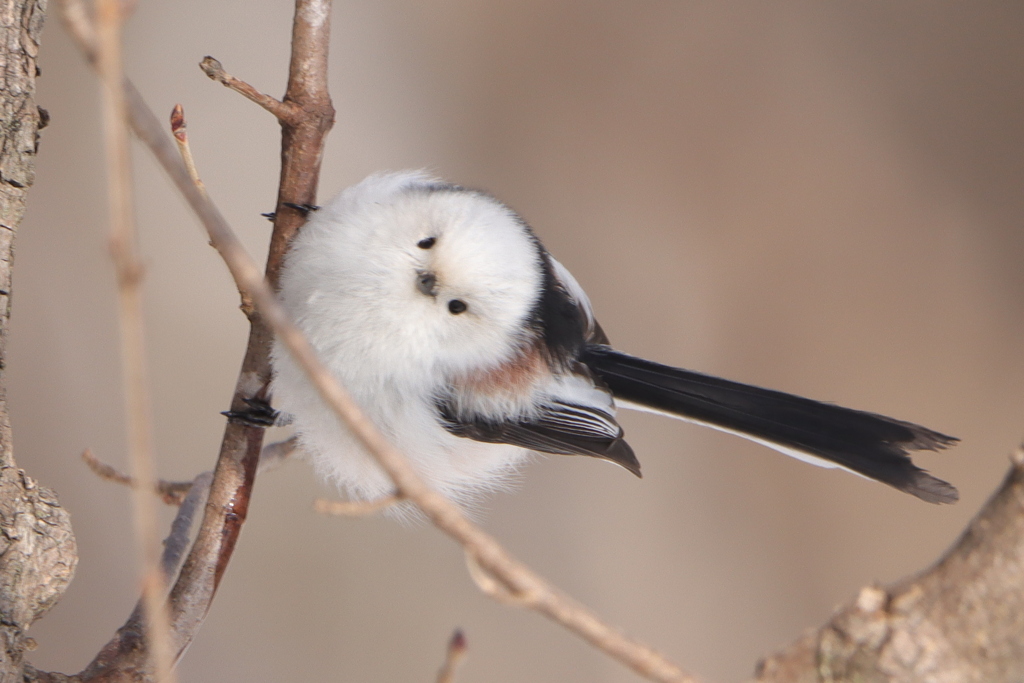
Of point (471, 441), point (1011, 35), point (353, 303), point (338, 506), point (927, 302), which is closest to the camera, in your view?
point (338, 506)

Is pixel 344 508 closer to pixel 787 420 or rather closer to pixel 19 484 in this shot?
pixel 19 484

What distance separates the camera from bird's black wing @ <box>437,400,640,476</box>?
25.3 inches

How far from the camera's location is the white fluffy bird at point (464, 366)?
1.85 ft

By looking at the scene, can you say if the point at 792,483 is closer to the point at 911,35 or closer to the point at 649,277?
the point at 649,277

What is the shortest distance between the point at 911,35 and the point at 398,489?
1.31 metres

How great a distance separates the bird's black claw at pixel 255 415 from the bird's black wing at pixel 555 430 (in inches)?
5.3

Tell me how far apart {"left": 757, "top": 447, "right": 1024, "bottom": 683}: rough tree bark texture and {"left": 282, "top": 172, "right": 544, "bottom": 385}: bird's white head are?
32 centimetres

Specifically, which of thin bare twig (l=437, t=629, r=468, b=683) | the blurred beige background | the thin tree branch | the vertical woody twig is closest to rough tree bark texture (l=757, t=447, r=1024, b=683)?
thin bare twig (l=437, t=629, r=468, b=683)

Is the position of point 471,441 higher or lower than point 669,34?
lower

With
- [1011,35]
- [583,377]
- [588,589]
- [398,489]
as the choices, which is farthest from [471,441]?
[1011,35]

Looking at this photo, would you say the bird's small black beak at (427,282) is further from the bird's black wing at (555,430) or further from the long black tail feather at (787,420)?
the long black tail feather at (787,420)

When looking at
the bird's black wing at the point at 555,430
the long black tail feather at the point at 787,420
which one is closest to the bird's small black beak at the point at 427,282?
the bird's black wing at the point at 555,430

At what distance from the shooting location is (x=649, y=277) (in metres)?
1.43

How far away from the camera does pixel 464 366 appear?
0.61m
